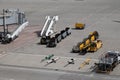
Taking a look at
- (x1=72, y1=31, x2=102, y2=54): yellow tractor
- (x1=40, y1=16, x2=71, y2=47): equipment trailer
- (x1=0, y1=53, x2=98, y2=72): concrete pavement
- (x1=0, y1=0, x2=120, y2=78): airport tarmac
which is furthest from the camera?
(x1=40, y1=16, x2=71, y2=47): equipment trailer

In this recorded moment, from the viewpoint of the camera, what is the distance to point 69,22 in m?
75.2

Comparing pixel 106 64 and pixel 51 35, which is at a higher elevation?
pixel 51 35

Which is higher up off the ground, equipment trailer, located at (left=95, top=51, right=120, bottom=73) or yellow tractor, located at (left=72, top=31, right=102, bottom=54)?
yellow tractor, located at (left=72, top=31, right=102, bottom=54)

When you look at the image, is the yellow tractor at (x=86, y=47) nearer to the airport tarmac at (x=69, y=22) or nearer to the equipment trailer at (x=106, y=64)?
the airport tarmac at (x=69, y=22)

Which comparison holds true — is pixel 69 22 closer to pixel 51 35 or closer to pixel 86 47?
pixel 51 35

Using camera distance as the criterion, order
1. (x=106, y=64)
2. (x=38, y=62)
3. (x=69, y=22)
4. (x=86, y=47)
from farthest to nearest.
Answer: (x=69, y=22) < (x=86, y=47) < (x=38, y=62) < (x=106, y=64)

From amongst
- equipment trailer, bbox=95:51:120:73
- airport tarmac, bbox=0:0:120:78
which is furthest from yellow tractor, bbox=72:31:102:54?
equipment trailer, bbox=95:51:120:73

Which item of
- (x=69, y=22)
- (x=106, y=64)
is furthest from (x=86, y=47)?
(x=69, y=22)

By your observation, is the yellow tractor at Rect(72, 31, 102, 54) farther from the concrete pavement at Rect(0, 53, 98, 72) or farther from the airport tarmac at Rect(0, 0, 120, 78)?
the concrete pavement at Rect(0, 53, 98, 72)

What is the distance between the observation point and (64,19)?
257 feet

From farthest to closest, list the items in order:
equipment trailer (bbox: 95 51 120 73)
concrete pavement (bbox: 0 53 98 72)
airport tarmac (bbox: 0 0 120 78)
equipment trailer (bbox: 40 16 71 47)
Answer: equipment trailer (bbox: 40 16 71 47) → airport tarmac (bbox: 0 0 120 78) → concrete pavement (bbox: 0 53 98 72) → equipment trailer (bbox: 95 51 120 73)

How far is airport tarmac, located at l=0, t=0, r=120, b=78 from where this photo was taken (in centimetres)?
5562

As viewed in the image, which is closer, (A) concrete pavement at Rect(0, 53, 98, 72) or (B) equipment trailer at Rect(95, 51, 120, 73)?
(B) equipment trailer at Rect(95, 51, 120, 73)

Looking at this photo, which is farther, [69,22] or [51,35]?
[69,22]
